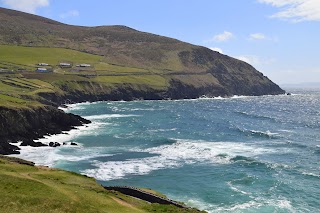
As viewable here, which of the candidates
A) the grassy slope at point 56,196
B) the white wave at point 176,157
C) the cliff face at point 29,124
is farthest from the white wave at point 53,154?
the grassy slope at point 56,196

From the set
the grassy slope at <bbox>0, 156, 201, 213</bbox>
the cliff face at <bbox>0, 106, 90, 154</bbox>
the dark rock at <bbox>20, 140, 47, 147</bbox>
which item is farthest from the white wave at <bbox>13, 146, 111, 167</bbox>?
the grassy slope at <bbox>0, 156, 201, 213</bbox>

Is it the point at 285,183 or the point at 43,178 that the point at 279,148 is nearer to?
the point at 285,183

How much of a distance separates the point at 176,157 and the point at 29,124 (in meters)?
37.5

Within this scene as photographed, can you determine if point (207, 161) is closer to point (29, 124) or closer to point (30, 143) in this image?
point (30, 143)

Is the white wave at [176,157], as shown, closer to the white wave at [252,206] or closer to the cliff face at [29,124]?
the white wave at [252,206]

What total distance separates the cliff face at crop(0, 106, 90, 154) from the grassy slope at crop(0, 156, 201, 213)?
110 feet

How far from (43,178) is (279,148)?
53.8 metres

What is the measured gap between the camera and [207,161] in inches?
2501

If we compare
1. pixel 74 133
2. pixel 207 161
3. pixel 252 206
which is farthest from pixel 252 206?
pixel 74 133

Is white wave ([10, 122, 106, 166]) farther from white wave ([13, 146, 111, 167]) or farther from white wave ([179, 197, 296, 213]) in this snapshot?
white wave ([179, 197, 296, 213])

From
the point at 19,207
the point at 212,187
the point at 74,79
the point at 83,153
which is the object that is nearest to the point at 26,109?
the point at 83,153

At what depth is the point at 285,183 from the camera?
167ft

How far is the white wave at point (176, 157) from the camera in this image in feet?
184

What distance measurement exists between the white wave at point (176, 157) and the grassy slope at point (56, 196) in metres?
18.0
